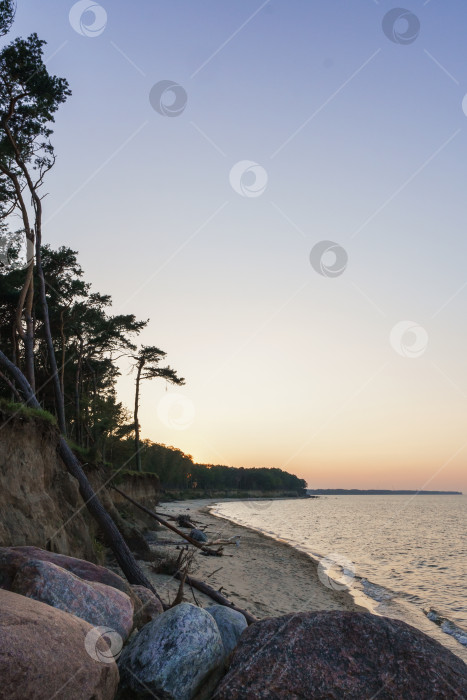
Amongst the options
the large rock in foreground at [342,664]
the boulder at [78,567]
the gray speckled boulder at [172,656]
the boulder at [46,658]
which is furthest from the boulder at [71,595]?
the large rock in foreground at [342,664]

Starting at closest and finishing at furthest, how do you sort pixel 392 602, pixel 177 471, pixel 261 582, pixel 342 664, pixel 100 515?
pixel 342 664, pixel 100 515, pixel 392 602, pixel 261 582, pixel 177 471

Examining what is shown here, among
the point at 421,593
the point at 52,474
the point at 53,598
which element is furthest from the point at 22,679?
the point at 421,593

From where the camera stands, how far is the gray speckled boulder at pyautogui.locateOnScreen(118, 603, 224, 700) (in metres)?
5.39

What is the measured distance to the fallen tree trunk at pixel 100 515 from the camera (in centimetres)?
1172

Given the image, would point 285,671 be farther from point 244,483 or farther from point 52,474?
point 244,483

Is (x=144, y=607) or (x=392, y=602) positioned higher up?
(x=144, y=607)

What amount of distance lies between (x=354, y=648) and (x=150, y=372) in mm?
32211

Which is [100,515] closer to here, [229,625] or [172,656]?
[229,625]

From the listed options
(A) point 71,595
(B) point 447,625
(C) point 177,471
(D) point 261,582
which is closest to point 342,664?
(A) point 71,595

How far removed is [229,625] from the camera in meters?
7.37

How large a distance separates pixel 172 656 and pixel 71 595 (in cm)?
149

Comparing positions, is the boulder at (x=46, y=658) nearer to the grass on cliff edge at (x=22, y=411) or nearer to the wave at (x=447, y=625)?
the grass on cliff edge at (x=22, y=411)

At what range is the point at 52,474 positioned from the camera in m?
13.4

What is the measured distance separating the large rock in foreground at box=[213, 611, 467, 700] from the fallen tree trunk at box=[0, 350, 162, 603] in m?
6.45
